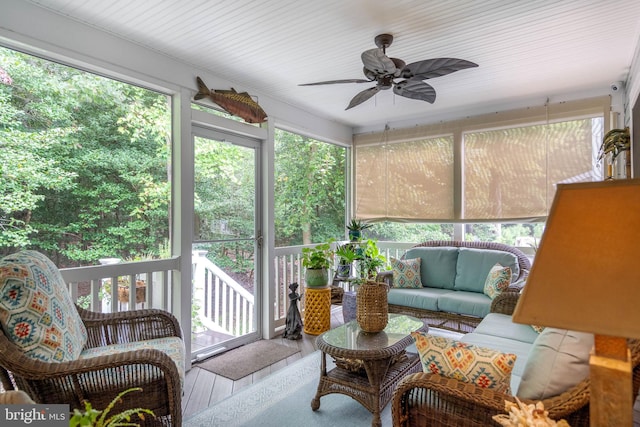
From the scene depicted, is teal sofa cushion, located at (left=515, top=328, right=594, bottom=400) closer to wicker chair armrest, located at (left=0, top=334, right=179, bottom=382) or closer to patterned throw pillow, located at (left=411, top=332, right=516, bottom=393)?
patterned throw pillow, located at (left=411, top=332, right=516, bottom=393)

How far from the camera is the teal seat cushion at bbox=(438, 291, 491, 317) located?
3.34m

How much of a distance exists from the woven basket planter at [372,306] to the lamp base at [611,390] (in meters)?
1.69

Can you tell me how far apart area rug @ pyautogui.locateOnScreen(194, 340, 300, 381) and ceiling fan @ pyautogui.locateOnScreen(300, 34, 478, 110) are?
2405 millimetres

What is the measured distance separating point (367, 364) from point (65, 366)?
1534 millimetres

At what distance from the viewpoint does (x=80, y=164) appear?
9.22 feet

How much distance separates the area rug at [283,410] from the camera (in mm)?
2254

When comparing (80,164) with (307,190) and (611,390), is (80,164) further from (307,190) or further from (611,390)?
(611,390)

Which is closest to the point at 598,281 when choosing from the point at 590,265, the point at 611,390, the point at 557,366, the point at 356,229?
the point at 590,265

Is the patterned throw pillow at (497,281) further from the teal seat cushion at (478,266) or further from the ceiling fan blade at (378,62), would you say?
the ceiling fan blade at (378,62)

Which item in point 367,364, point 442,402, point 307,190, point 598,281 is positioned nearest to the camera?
point 598,281

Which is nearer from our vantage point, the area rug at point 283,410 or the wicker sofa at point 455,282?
the area rug at point 283,410

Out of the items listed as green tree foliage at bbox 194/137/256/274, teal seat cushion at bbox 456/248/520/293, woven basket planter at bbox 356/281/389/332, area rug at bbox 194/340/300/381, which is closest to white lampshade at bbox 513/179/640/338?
woven basket planter at bbox 356/281/389/332

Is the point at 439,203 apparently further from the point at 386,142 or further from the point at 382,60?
the point at 382,60

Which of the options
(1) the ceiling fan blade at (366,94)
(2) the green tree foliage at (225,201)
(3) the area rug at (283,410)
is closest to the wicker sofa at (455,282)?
(3) the area rug at (283,410)
